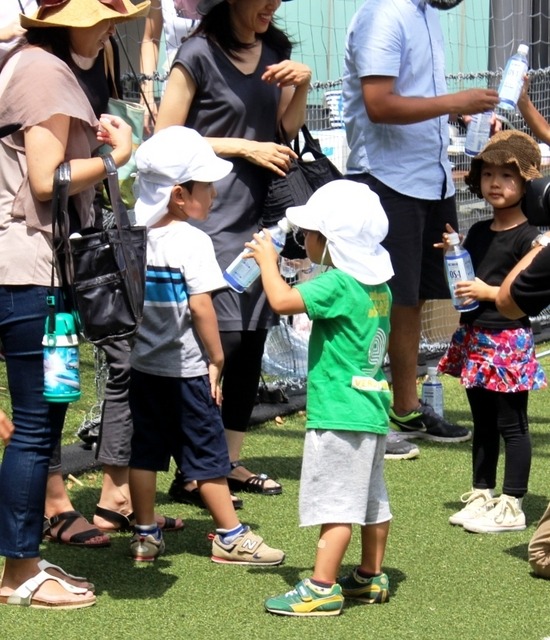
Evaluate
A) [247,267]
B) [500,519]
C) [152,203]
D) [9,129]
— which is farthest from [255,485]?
[9,129]

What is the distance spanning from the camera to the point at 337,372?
12.2ft

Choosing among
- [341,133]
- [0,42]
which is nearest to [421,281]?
[341,133]

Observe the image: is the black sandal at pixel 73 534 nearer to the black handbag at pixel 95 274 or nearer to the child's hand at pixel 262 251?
the black handbag at pixel 95 274

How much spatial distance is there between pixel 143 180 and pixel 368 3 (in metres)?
1.87

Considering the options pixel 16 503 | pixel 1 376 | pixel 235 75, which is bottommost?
pixel 1 376

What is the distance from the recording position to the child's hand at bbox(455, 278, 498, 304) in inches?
169

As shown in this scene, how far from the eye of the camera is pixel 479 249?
4703 mm

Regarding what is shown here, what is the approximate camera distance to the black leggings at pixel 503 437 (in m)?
4.63

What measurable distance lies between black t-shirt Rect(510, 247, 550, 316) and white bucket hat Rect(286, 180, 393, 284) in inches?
17.4

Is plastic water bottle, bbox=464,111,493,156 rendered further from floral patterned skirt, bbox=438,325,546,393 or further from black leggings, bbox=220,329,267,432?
black leggings, bbox=220,329,267,432

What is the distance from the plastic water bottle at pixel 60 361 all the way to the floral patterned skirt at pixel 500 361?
1.70 meters

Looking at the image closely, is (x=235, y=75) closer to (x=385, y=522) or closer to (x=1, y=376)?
(x=385, y=522)

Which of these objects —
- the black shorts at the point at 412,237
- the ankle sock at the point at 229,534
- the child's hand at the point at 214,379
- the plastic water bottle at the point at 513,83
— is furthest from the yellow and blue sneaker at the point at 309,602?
the plastic water bottle at the point at 513,83

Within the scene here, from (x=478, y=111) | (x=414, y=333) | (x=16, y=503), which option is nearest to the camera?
(x=16, y=503)
